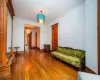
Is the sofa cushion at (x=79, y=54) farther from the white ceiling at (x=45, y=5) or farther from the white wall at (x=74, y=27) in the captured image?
the white ceiling at (x=45, y=5)

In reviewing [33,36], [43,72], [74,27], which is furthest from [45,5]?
[33,36]

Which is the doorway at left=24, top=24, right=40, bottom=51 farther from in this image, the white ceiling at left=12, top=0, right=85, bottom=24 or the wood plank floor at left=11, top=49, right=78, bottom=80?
the wood plank floor at left=11, top=49, right=78, bottom=80

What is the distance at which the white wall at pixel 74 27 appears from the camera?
3219 millimetres

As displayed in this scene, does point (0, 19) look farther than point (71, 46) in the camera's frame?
No

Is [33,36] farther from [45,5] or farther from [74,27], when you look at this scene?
[74,27]

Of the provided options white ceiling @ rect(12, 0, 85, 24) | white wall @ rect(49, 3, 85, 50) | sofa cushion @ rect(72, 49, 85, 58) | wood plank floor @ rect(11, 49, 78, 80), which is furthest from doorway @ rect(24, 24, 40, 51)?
sofa cushion @ rect(72, 49, 85, 58)

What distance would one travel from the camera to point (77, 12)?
11.5ft

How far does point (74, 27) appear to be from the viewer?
3.72 metres

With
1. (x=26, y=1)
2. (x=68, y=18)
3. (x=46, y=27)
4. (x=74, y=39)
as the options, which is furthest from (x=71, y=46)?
(x=46, y=27)

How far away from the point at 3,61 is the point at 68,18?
12.6 ft

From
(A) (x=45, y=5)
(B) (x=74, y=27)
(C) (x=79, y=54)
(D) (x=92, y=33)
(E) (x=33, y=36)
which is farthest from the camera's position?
(E) (x=33, y=36)

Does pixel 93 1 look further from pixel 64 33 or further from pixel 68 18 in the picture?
pixel 64 33

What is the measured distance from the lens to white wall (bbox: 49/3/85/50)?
3.22 metres

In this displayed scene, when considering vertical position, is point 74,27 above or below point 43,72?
above
